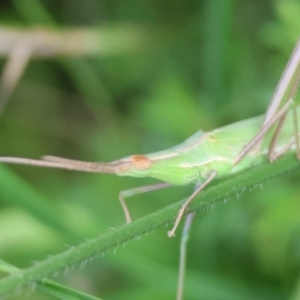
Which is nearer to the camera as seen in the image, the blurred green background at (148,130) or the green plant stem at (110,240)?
the green plant stem at (110,240)

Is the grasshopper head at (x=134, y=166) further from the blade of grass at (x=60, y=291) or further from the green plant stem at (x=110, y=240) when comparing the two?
the blade of grass at (x=60, y=291)

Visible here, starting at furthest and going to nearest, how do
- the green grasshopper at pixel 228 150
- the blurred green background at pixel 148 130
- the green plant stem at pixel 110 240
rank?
the blurred green background at pixel 148 130 → the green grasshopper at pixel 228 150 → the green plant stem at pixel 110 240

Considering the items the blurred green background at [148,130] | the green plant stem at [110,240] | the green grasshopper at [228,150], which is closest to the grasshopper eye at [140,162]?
the green grasshopper at [228,150]

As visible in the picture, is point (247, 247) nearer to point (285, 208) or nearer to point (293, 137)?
point (285, 208)

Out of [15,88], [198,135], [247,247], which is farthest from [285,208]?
[15,88]

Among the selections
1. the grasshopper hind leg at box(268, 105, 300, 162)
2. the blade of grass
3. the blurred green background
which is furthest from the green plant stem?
the blurred green background

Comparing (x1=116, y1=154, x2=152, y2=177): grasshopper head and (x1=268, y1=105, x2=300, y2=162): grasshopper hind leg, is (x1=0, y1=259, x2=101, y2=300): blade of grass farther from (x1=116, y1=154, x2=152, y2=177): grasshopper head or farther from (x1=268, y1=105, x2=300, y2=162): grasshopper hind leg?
(x1=268, y1=105, x2=300, y2=162): grasshopper hind leg

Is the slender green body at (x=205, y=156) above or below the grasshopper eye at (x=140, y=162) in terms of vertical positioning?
above
